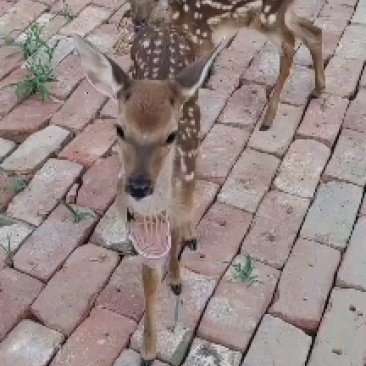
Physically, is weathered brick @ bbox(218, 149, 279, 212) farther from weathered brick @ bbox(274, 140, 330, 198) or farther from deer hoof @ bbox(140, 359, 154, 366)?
deer hoof @ bbox(140, 359, 154, 366)

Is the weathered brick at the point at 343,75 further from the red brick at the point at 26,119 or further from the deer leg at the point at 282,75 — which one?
the red brick at the point at 26,119

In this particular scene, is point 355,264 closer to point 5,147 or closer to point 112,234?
point 112,234

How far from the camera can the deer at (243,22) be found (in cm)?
402

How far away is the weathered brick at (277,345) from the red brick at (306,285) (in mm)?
57

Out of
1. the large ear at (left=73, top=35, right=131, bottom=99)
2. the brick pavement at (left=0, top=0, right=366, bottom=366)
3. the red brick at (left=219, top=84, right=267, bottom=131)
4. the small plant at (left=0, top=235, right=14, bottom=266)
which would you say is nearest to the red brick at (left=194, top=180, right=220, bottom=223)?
the brick pavement at (left=0, top=0, right=366, bottom=366)

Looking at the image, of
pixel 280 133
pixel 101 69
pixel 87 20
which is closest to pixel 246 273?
pixel 280 133

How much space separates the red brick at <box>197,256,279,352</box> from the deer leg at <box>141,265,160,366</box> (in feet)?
0.75

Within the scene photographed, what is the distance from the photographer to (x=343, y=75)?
4730 millimetres

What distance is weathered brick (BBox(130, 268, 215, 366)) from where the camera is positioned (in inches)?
131

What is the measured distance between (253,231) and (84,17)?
2013 mm

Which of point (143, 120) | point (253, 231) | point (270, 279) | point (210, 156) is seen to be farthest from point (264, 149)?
point (143, 120)

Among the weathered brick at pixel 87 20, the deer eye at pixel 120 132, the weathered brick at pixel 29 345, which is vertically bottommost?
the weathered brick at pixel 29 345

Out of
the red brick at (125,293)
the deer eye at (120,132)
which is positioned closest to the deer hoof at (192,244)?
the red brick at (125,293)

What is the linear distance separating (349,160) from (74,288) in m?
1.56
